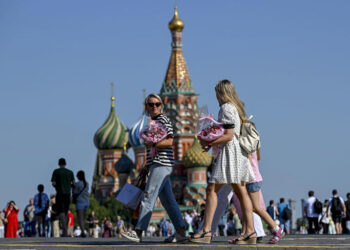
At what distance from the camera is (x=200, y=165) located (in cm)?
8856

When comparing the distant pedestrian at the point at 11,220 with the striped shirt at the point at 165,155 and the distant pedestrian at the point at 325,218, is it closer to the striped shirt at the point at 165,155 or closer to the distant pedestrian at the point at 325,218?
the distant pedestrian at the point at 325,218

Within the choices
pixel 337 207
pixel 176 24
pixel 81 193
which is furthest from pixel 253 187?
pixel 176 24

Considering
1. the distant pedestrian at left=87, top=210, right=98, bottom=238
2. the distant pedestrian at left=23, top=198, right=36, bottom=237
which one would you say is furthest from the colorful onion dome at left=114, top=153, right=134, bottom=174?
the distant pedestrian at left=23, top=198, right=36, bottom=237

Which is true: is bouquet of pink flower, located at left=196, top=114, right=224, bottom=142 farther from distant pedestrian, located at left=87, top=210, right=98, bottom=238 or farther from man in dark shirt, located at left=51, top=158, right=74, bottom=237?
distant pedestrian, located at left=87, top=210, right=98, bottom=238

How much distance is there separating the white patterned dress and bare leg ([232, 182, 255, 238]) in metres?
0.09

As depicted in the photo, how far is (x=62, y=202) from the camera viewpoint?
63.1ft

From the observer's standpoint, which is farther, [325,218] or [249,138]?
[325,218]

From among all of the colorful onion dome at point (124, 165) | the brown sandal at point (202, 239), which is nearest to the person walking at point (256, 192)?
the brown sandal at point (202, 239)

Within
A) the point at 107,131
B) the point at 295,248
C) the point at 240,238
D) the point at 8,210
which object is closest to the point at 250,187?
the point at 240,238

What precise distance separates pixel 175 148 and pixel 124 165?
6533mm

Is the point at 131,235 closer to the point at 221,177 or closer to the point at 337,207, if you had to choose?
the point at 221,177

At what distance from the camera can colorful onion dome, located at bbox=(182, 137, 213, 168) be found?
87.6 meters

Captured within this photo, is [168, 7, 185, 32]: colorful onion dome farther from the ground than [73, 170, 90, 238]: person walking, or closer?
farther from the ground

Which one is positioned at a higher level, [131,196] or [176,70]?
[176,70]
